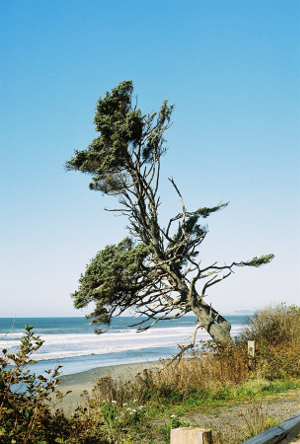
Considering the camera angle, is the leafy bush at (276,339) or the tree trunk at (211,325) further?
the tree trunk at (211,325)

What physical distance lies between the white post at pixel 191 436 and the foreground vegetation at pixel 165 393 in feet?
5.73

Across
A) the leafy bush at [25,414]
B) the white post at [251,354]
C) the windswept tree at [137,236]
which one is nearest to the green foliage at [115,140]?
the windswept tree at [137,236]

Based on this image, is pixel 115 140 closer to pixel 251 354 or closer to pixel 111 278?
pixel 111 278

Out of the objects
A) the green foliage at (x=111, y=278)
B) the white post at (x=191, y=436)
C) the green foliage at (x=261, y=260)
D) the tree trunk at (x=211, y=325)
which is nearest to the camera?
the white post at (x=191, y=436)

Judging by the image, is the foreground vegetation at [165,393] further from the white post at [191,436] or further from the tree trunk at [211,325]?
the white post at [191,436]

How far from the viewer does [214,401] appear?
9383mm

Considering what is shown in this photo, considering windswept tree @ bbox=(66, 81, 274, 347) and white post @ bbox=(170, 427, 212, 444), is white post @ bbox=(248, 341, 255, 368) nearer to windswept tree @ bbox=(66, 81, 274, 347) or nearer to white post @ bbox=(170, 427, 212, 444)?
windswept tree @ bbox=(66, 81, 274, 347)

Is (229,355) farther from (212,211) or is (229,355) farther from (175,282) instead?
(212,211)

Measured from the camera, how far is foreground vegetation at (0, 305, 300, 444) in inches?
164

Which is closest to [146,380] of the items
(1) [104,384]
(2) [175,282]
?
(1) [104,384]

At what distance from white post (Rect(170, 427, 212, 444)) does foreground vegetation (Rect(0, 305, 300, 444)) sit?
1746mm

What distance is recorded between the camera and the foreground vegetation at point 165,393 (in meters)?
4.17

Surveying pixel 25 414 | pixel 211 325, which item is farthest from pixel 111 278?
pixel 25 414

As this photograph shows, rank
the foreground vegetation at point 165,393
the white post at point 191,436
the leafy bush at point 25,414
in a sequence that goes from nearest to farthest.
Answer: the white post at point 191,436 → the leafy bush at point 25,414 → the foreground vegetation at point 165,393
